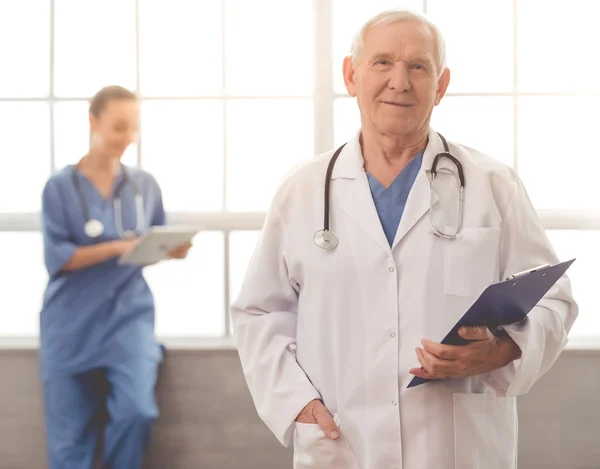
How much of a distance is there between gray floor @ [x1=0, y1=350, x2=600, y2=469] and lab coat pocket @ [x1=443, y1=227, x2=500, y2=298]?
172 centimetres

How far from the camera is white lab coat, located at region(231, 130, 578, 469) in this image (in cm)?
151

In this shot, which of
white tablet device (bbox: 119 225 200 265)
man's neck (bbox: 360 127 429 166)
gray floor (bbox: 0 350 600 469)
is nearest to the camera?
man's neck (bbox: 360 127 429 166)

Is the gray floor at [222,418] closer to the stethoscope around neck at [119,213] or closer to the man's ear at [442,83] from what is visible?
the stethoscope around neck at [119,213]

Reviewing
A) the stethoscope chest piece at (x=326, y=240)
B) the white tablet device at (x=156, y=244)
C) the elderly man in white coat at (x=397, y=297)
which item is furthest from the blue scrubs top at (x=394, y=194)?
the white tablet device at (x=156, y=244)

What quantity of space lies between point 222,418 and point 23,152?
1.43 meters

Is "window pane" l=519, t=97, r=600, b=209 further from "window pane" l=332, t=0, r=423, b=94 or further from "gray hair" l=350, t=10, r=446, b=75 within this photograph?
"gray hair" l=350, t=10, r=446, b=75

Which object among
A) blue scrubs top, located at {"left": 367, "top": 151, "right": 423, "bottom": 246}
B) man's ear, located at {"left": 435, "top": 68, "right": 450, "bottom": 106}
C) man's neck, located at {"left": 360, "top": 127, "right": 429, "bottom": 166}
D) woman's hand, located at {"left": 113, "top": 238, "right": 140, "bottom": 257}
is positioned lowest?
woman's hand, located at {"left": 113, "top": 238, "right": 140, "bottom": 257}

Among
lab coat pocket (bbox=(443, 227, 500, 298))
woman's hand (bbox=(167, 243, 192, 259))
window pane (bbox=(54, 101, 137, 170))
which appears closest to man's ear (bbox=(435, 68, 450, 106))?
lab coat pocket (bbox=(443, 227, 500, 298))

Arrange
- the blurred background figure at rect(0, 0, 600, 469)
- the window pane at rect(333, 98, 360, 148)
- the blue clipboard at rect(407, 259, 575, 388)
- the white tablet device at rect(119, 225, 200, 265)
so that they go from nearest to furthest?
the blue clipboard at rect(407, 259, 575, 388) < the white tablet device at rect(119, 225, 200, 265) < the blurred background figure at rect(0, 0, 600, 469) < the window pane at rect(333, 98, 360, 148)

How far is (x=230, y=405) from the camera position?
3172mm

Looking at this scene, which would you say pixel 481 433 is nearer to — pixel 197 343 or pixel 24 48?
pixel 197 343

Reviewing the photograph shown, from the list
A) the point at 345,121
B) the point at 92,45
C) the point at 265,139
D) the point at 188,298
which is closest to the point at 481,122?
the point at 345,121

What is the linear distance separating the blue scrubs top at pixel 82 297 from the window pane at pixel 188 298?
0.53 m

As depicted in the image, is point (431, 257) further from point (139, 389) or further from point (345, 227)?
point (139, 389)
